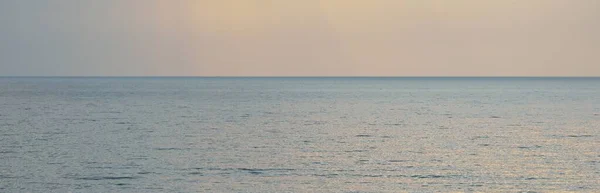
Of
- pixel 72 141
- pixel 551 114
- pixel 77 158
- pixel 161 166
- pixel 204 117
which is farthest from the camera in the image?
pixel 551 114

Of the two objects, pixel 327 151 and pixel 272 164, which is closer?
pixel 272 164

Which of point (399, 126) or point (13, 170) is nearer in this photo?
point (13, 170)

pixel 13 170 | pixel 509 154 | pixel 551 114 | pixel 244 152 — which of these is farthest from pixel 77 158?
pixel 551 114

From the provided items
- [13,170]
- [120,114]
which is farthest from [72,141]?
[120,114]

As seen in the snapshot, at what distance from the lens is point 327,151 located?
148ft

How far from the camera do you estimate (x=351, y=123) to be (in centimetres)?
6962

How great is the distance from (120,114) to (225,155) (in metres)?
41.4

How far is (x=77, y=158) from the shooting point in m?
41.8

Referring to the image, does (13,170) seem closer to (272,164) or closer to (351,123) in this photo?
(272,164)

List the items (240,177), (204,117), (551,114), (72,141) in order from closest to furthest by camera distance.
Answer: (240,177), (72,141), (204,117), (551,114)

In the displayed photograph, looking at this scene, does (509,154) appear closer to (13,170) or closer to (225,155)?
(225,155)

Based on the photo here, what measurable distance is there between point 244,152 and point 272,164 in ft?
18.3

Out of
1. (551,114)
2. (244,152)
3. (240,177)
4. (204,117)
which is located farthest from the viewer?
(551,114)

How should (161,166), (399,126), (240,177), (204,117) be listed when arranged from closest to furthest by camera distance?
(240,177), (161,166), (399,126), (204,117)
